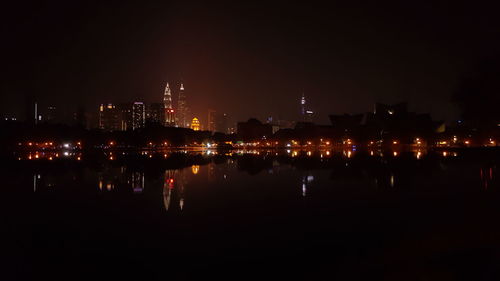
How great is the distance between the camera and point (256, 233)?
11.3m

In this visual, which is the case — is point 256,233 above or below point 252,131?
below

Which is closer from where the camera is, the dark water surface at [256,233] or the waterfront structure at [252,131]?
the dark water surface at [256,233]

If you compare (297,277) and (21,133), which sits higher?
(21,133)

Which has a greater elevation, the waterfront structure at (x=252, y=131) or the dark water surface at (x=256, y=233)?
the waterfront structure at (x=252, y=131)

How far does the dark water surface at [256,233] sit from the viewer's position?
8281 millimetres

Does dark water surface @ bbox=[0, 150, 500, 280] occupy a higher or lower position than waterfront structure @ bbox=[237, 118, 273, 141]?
lower

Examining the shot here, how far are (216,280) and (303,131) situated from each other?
466 feet

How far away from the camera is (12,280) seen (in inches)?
312

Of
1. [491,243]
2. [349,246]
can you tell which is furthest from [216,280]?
[491,243]

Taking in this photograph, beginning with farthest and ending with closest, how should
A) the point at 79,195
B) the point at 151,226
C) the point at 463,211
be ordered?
1. the point at 79,195
2. the point at 463,211
3. the point at 151,226

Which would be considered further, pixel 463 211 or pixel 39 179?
pixel 39 179

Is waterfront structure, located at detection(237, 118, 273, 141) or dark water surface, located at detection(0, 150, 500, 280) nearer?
dark water surface, located at detection(0, 150, 500, 280)

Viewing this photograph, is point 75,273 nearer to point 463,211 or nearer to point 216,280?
point 216,280

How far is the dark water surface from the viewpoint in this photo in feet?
27.2
